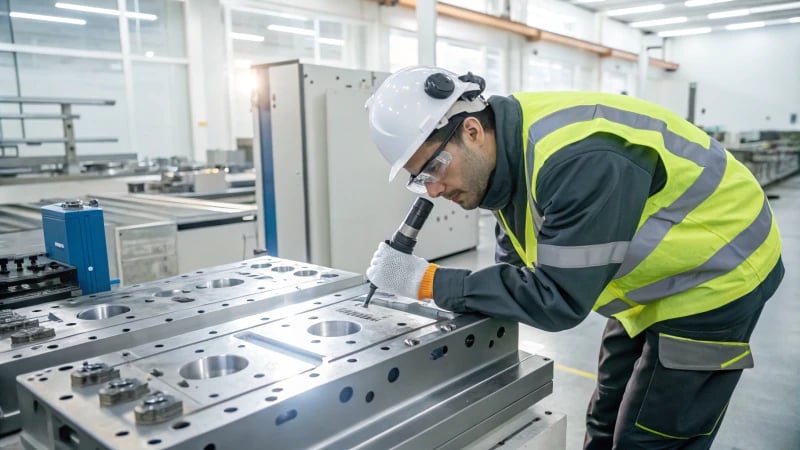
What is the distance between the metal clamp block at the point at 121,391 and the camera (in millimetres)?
650

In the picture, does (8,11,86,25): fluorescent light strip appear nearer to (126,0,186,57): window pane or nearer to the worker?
(126,0,186,57): window pane

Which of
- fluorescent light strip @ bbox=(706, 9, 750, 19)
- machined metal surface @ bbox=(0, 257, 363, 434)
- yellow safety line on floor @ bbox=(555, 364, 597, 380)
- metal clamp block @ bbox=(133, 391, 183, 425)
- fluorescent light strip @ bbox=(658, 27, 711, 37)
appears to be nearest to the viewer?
metal clamp block @ bbox=(133, 391, 183, 425)

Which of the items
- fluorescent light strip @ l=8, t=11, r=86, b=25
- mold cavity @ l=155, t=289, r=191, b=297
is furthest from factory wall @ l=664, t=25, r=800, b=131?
mold cavity @ l=155, t=289, r=191, b=297

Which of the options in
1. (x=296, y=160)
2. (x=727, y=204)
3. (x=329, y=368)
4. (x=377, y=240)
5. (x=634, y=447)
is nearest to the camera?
(x=329, y=368)

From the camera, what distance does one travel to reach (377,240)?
11.8 feet

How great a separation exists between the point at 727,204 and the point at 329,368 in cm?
74

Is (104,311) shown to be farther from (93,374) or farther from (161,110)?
(161,110)

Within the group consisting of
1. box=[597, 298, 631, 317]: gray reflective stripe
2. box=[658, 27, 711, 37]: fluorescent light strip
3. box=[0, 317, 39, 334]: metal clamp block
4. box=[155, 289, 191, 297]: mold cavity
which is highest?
box=[658, 27, 711, 37]: fluorescent light strip

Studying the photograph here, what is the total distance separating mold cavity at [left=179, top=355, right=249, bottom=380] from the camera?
0.78 meters

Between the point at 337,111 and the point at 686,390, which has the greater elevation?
the point at 337,111

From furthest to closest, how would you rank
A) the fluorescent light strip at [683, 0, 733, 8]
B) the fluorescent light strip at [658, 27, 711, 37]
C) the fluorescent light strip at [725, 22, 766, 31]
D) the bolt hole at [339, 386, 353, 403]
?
the fluorescent light strip at [658, 27, 711, 37] → the fluorescent light strip at [725, 22, 766, 31] → the fluorescent light strip at [683, 0, 733, 8] → the bolt hole at [339, 386, 353, 403]

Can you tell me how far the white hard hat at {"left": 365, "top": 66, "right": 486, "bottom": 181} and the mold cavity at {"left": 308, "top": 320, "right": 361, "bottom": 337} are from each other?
295mm

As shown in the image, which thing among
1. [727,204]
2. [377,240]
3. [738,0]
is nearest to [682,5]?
[738,0]

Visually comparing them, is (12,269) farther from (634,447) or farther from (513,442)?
(634,447)
